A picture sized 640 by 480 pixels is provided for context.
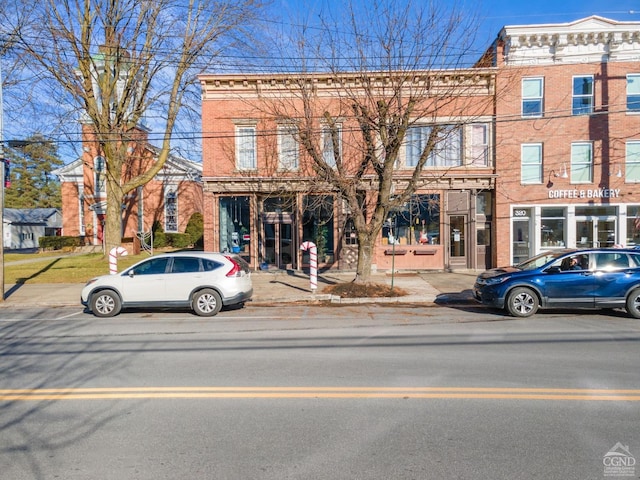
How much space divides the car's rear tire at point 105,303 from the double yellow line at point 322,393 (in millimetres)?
5734

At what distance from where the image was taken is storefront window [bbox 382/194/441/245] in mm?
19250

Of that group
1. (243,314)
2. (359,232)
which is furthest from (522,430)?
(359,232)

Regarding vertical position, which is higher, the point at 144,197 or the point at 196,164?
the point at 196,164

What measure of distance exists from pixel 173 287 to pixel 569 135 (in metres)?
16.6

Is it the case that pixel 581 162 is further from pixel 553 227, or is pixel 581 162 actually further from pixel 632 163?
pixel 553 227

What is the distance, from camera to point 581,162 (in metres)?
18.4

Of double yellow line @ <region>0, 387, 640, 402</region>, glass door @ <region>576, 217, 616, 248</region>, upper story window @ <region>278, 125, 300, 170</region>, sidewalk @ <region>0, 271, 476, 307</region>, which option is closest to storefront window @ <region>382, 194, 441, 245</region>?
sidewalk @ <region>0, 271, 476, 307</region>

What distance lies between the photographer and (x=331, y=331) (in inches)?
350

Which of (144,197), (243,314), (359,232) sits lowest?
(243,314)

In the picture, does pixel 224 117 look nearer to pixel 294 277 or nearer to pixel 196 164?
pixel 294 277

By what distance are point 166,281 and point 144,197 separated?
23228mm

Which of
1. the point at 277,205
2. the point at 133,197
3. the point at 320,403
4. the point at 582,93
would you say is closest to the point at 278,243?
the point at 277,205

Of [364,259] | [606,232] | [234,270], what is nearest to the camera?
[234,270]

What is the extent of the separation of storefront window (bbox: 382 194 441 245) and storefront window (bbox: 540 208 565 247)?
4418mm
